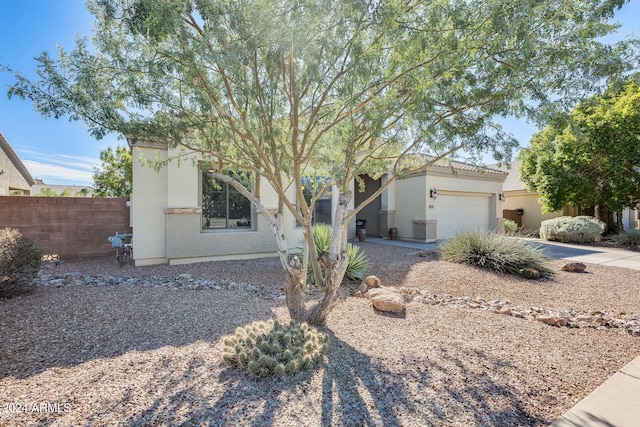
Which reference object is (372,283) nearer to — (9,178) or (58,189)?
(9,178)

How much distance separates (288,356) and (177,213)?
7463 mm

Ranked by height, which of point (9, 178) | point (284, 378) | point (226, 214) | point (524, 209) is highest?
point (9, 178)

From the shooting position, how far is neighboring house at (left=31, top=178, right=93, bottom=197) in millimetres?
19609

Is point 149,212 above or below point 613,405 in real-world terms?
above

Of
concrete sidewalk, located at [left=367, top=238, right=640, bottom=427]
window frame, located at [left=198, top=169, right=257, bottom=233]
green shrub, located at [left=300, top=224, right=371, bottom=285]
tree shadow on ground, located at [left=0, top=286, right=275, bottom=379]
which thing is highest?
window frame, located at [left=198, top=169, right=257, bottom=233]

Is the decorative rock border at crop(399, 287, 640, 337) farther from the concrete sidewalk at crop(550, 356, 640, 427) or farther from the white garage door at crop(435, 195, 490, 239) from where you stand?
the white garage door at crop(435, 195, 490, 239)

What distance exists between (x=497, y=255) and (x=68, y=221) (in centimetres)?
1299

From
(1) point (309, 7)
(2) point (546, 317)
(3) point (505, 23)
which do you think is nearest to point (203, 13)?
(1) point (309, 7)

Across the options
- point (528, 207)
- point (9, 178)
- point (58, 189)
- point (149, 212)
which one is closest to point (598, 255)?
point (528, 207)

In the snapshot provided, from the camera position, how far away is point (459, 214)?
1678cm

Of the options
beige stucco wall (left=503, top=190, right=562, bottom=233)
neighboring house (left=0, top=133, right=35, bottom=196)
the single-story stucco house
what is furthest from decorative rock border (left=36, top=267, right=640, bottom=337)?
beige stucco wall (left=503, top=190, right=562, bottom=233)

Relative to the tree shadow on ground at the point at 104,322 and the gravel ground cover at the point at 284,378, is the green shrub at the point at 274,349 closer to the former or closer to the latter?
the gravel ground cover at the point at 284,378

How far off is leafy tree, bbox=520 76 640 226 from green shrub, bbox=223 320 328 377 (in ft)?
46.3

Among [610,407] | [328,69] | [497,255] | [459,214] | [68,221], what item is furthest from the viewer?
[459,214]
